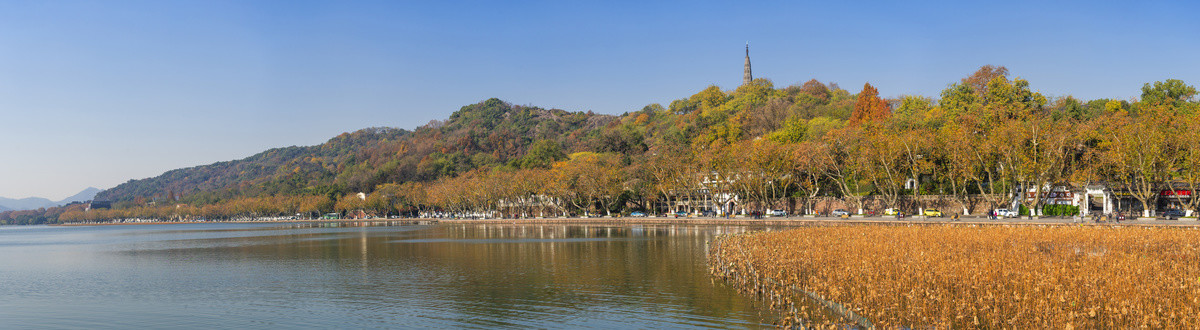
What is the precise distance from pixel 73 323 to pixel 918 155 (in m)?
74.9

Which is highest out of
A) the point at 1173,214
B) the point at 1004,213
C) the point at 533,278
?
the point at 1004,213

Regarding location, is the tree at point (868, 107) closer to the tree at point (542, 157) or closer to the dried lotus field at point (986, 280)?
the tree at point (542, 157)

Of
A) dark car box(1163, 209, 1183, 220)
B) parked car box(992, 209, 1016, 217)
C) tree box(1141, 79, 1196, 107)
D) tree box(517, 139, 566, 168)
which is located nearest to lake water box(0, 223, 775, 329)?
parked car box(992, 209, 1016, 217)

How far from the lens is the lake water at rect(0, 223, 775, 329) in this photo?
25.0 meters

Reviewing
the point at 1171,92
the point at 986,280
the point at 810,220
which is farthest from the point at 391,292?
the point at 1171,92

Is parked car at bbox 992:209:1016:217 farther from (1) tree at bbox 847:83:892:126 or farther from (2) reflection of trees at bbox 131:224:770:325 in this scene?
(1) tree at bbox 847:83:892:126

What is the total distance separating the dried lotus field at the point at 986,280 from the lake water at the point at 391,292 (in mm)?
2172

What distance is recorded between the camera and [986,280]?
21.7 meters

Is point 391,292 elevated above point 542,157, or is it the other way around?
point 542,157

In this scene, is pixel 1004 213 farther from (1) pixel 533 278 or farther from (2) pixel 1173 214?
(1) pixel 533 278

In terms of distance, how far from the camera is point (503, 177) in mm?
140250

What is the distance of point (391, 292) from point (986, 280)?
887 inches

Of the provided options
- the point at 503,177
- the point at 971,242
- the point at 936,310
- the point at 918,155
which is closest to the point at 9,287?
the point at 936,310

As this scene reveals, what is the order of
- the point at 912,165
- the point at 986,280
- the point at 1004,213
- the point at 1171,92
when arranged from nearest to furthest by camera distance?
the point at 986,280 → the point at 1004,213 → the point at 912,165 → the point at 1171,92
